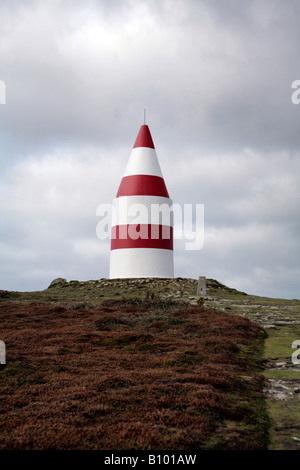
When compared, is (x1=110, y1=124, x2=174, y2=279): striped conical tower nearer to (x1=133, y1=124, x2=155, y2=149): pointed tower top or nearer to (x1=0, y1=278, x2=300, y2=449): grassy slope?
(x1=133, y1=124, x2=155, y2=149): pointed tower top

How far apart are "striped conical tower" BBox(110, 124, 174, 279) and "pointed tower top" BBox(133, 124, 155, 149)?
22 cm

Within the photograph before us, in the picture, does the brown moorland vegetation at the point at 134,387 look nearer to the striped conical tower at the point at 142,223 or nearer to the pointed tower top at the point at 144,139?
the striped conical tower at the point at 142,223

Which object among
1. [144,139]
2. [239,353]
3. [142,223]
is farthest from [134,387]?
[144,139]

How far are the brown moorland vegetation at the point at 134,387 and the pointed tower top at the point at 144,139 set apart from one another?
2087 centimetres

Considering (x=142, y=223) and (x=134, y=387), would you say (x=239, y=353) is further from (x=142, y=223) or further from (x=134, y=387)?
(x=142, y=223)

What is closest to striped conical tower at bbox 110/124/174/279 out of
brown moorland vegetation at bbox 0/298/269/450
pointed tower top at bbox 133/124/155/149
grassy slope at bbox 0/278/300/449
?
pointed tower top at bbox 133/124/155/149

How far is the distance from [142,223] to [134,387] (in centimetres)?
2407

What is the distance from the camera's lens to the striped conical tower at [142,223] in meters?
32.4

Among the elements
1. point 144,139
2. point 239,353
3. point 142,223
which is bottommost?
point 239,353

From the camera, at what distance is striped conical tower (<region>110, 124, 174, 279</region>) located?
1275 inches

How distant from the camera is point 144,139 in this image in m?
35.4

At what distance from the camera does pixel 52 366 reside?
1104 centimetres

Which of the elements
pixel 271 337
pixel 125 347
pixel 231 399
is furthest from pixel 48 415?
pixel 271 337
